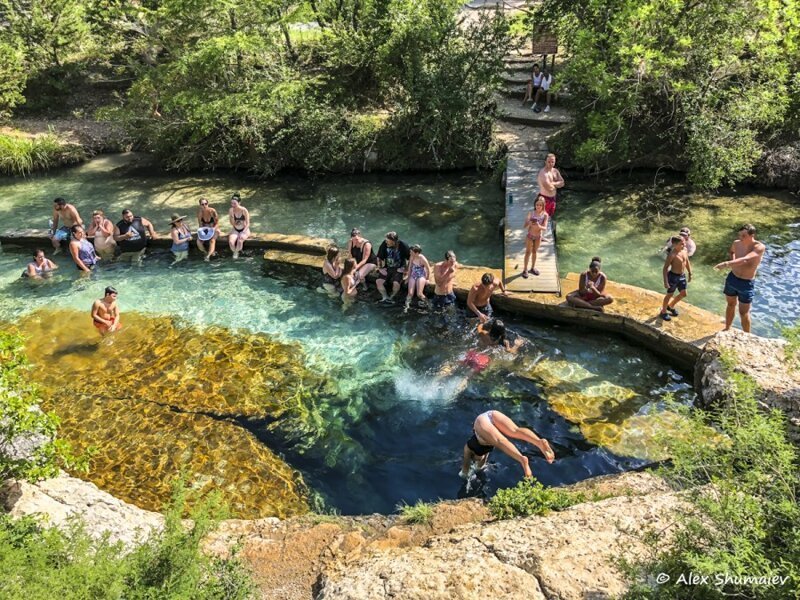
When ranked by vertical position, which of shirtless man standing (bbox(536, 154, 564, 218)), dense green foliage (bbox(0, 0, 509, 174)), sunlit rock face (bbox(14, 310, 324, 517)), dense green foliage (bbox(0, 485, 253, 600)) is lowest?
sunlit rock face (bbox(14, 310, 324, 517))

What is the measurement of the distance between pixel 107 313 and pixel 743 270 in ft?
34.5

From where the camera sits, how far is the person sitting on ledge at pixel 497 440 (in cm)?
693

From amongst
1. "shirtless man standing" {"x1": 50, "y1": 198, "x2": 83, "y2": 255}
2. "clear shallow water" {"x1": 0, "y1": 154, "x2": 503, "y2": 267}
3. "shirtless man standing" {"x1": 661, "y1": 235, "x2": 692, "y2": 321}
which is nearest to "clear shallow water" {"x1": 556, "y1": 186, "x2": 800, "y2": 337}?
"shirtless man standing" {"x1": 661, "y1": 235, "x2": 692, "y2": 321}

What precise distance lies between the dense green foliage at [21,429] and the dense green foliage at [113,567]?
2.27ft

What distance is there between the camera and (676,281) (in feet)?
29.6

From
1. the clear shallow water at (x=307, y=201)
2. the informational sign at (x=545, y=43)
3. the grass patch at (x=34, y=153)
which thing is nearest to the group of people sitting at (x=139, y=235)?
the clear shallow water at (x=307, y=201)

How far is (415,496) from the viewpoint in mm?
7066

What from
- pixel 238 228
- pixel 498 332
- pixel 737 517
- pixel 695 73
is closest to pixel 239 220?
pixel 238 228

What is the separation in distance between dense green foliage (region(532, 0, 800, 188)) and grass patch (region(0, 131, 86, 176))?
596 inches

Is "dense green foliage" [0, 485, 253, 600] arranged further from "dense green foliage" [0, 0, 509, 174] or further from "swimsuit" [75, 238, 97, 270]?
"dense green foliage" [0, 0, 509, 174]

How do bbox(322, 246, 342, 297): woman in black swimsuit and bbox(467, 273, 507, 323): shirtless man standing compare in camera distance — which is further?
bbox(322, 246, 342, 297): woman in black swimsuit

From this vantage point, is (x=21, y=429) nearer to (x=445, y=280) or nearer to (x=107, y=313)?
(x=107, y=313)

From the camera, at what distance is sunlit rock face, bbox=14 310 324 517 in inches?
284

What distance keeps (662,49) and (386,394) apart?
9938 millimetres
